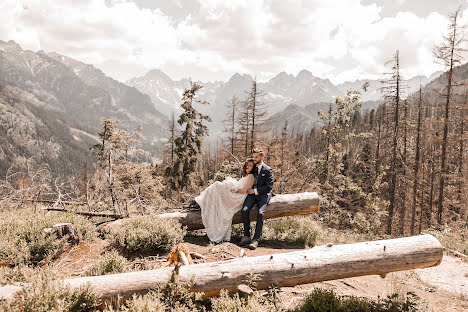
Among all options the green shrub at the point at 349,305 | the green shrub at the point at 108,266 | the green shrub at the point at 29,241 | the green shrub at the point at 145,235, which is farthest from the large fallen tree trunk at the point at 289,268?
the green shrub at the point at 29,241

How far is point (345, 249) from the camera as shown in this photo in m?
4.84

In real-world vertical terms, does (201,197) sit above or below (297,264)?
above

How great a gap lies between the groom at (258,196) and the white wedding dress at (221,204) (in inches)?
8.5

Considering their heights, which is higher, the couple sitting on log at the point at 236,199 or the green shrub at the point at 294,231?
the couple sitting on log at the point at 236,199

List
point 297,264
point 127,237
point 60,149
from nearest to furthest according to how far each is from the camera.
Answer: point 297,264 < point 127,237 < point 60,149

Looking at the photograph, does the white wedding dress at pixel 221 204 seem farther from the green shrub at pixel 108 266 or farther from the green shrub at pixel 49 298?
the green shrub at pixel 49 298

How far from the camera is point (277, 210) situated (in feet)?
25.3

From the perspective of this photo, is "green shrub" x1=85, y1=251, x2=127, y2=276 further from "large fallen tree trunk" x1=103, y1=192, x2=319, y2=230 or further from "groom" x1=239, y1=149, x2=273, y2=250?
"groom" x1=239, y1=149, x2=273, y2=250

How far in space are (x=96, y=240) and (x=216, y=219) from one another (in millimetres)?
3145

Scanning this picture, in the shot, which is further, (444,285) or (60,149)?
(60,149)

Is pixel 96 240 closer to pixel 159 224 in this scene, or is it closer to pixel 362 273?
pixel 159 224

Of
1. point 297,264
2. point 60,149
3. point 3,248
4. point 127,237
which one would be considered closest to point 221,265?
point 297,264

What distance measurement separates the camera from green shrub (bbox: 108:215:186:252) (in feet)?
20.0

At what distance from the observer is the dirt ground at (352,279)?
4927 millimetres
